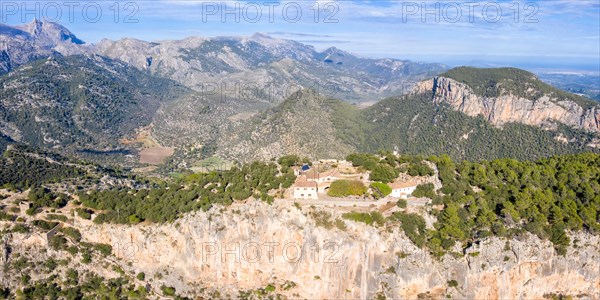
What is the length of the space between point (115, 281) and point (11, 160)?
59.3 metres

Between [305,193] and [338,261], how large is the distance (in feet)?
37.6

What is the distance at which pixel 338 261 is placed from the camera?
56.1 m

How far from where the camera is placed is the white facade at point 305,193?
204 feet

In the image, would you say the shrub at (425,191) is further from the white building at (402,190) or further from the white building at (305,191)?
the white building at (305,191)

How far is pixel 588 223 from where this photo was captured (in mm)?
58594

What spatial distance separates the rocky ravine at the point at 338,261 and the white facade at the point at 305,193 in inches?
131

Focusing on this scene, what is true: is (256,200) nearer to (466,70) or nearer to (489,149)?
(489,149)

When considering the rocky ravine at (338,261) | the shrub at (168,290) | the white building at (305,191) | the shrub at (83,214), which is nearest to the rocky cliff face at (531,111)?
the rocky ravine at (338,261)

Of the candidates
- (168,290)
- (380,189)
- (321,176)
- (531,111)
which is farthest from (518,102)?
(168,290)

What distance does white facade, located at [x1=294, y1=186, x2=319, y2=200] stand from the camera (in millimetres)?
62281

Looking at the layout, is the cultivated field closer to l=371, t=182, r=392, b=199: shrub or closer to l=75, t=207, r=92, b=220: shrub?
l=75, t=207, r=92, b=220: shrub

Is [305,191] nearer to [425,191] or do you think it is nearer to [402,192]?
[402,192]

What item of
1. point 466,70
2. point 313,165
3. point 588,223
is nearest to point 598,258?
point 588,223

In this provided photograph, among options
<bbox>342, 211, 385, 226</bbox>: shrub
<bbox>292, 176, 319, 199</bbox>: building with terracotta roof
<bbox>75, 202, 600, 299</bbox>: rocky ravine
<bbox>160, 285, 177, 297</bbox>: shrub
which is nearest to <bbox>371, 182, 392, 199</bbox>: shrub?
<bbox>342, 211, 385, 226</bbox>: shrub
